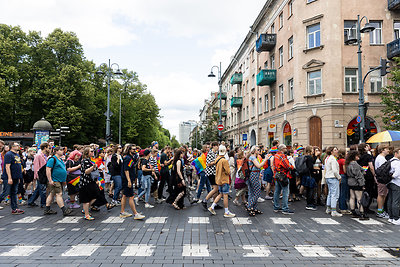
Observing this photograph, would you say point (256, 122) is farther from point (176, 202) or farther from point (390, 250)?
point (390, 250)

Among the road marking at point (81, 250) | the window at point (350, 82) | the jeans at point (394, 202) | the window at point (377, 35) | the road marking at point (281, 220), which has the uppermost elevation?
the window at point (377, 35)

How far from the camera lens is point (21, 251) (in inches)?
207

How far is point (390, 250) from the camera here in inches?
211

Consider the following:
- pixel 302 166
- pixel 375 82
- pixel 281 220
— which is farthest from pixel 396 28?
pixel 281 220

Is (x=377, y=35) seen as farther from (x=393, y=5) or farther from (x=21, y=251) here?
(x=21, y=251)

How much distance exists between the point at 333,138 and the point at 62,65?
94.0 ft

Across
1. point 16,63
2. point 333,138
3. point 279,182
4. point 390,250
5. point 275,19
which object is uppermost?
point 275,19

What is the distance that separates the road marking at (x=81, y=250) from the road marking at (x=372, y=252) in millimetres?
4730

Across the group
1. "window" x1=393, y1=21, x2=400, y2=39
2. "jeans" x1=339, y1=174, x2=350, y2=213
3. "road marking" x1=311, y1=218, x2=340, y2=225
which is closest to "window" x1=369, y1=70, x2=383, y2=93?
"window" x1=393, y1=21, x2=400, y2=39

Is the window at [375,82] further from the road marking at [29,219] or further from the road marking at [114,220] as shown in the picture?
the road marking at [29,219]

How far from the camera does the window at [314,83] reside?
20.8 metres

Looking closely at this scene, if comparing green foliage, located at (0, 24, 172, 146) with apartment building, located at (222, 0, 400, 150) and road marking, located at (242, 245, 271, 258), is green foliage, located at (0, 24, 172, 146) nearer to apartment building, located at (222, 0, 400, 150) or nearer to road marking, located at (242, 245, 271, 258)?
apartment building, located at (222, 0, 400, 150)

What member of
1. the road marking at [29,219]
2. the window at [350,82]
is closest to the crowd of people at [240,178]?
the road marking at [29,219]

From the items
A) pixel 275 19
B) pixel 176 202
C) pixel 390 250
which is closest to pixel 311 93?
pixel 275 19
